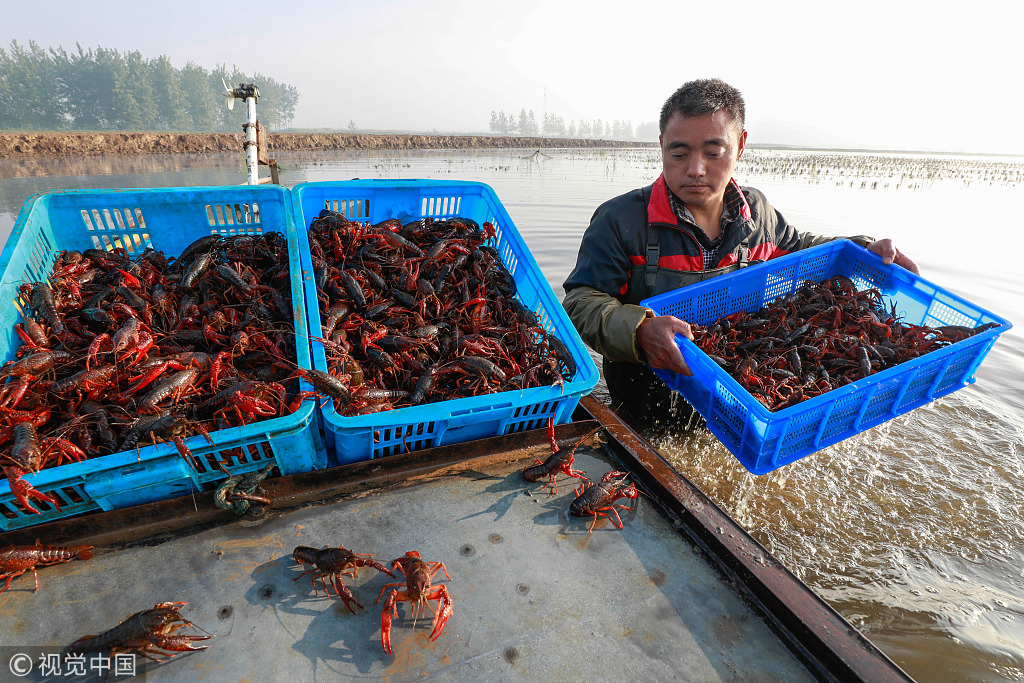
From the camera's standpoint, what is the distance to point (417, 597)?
5.23ft

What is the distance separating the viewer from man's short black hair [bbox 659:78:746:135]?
133 inches

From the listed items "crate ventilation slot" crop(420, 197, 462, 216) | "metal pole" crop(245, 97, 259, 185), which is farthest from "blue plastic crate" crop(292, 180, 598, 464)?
"metal pole" crop(245, 97, 259, 185)

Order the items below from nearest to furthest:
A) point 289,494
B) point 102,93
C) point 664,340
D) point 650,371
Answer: point 289,494, point 664,340, point 650,371, point 102,93

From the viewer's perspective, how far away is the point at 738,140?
370 centimetres

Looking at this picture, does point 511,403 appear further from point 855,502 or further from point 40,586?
point 855,502

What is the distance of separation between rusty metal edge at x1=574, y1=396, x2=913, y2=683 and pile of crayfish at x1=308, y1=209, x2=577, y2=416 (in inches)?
28.7

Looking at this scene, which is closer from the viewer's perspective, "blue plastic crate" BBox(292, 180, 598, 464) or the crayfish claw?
the crayfish claw

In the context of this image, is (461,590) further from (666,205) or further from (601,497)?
(666,205)

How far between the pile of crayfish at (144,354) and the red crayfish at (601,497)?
4.47ft

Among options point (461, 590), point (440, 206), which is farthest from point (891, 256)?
point (461, 590)

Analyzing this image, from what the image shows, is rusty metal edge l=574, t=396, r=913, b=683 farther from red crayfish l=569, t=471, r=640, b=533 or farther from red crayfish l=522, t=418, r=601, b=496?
red crayfish l=522, t=418, r=601, b=496

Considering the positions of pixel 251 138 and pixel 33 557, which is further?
pixel 251 138

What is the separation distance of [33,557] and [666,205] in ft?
13.6

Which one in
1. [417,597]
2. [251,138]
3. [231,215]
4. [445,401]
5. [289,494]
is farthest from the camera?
[251,138]
